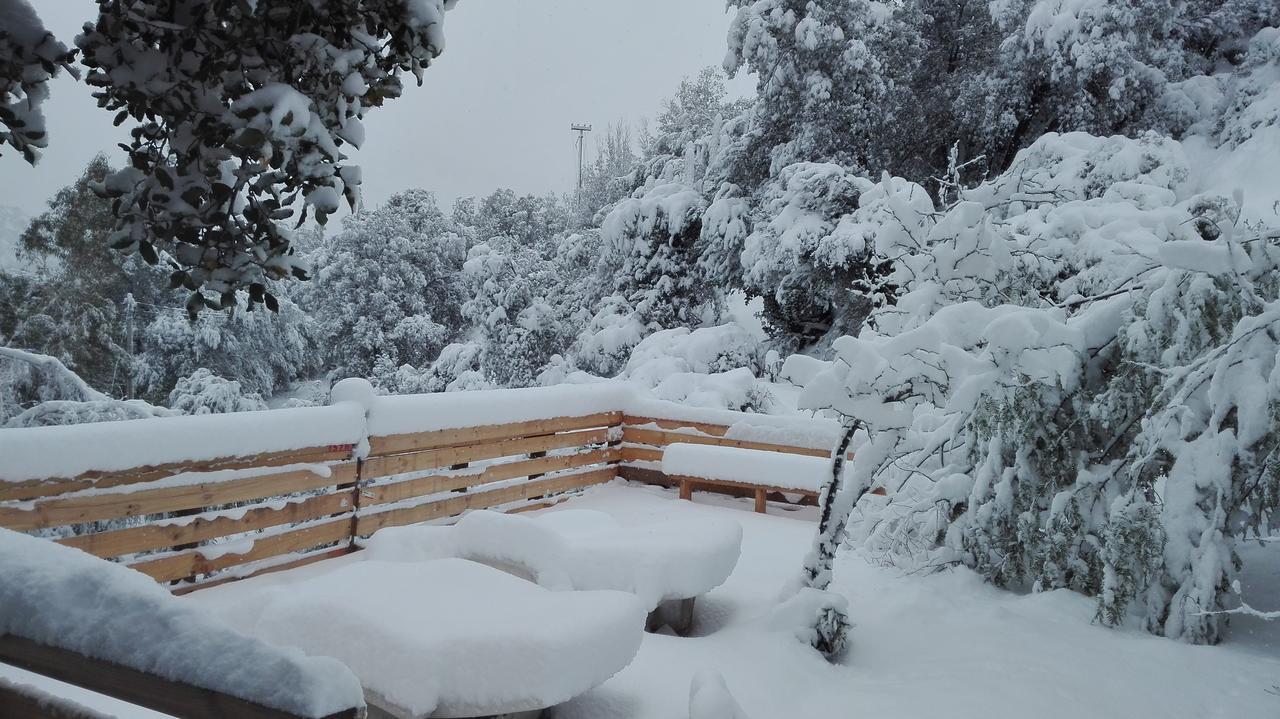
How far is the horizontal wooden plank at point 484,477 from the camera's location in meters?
6.21

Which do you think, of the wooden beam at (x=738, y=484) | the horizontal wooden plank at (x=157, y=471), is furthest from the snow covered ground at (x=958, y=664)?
the wooden beam at (x=738, y=484)

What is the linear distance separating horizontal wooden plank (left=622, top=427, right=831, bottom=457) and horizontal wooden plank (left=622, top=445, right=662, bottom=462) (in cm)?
7

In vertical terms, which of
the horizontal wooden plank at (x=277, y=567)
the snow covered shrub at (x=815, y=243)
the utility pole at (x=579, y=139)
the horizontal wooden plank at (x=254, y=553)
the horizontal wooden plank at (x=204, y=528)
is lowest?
the horizontal wooden plank at (x=277, y=567)

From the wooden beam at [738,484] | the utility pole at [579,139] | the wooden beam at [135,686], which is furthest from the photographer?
the utility pole at [579,139]

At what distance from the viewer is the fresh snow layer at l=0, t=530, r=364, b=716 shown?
0.94m

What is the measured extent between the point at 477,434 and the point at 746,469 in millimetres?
2632

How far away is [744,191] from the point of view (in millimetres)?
16766

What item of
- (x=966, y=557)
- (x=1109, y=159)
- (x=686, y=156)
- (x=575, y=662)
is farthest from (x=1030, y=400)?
(x=686, y=156)

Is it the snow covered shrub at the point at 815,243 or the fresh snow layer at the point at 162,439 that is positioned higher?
the snow covered shrub at the point at 815,243

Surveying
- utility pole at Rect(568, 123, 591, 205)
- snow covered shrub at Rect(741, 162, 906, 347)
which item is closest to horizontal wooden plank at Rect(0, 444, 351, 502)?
snow covered shrub at Rect(741, 162, 906, 347)

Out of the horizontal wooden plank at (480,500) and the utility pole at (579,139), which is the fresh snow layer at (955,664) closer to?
the horizontal wooden plank at (480,500)

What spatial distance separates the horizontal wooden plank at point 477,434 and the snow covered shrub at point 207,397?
946 centimetres

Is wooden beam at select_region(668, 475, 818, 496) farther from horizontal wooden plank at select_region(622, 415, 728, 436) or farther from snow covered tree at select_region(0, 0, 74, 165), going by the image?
snow covered tree at select_region(0, 0, 74, 165)

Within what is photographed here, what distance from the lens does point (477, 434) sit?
274 inches
